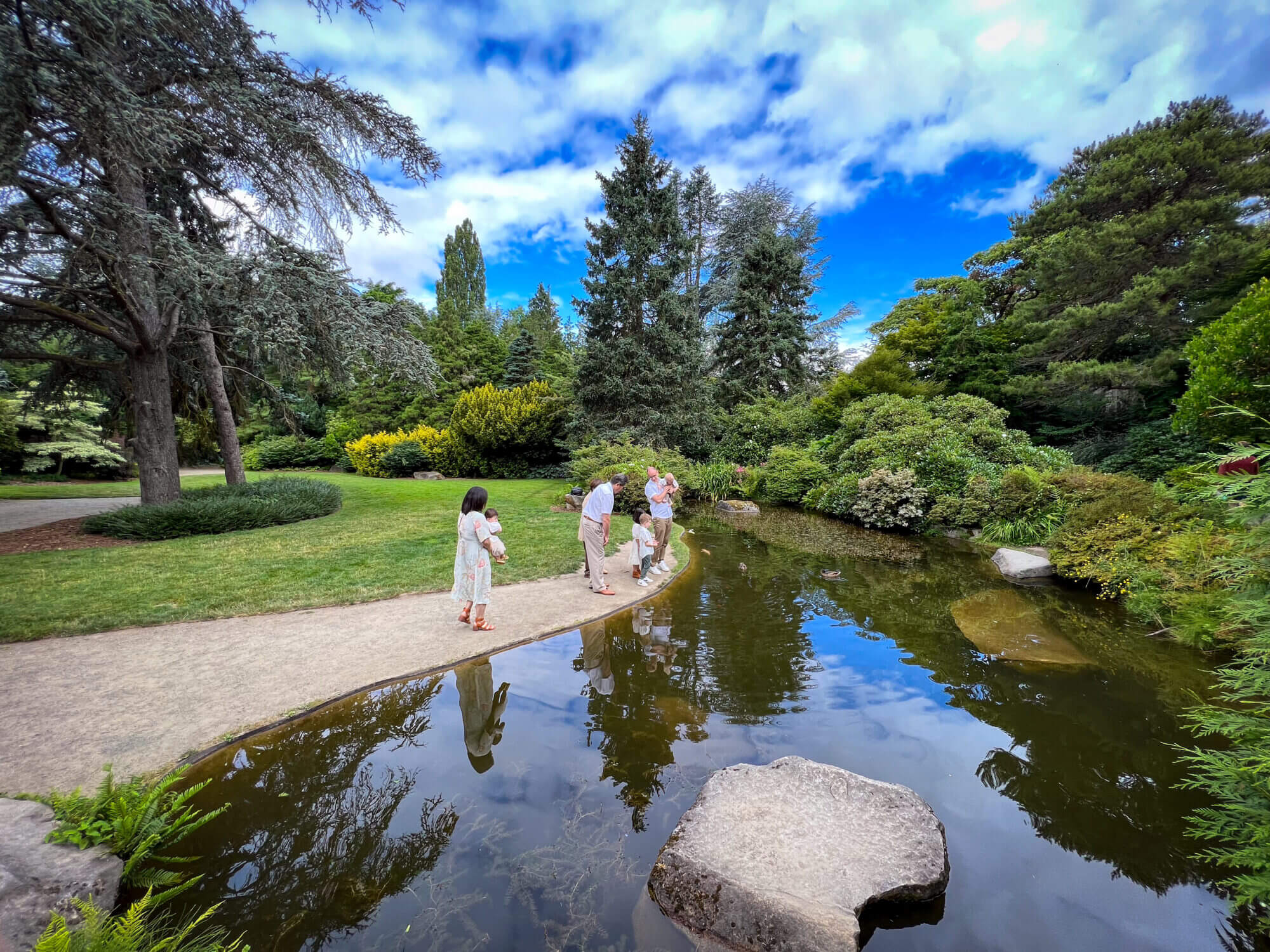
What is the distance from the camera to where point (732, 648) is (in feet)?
19.0

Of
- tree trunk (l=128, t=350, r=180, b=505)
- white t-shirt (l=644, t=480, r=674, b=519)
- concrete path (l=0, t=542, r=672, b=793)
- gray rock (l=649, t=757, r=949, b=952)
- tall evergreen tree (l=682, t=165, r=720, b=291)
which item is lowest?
gray rock (l=649, t=757, r=949, b=952)

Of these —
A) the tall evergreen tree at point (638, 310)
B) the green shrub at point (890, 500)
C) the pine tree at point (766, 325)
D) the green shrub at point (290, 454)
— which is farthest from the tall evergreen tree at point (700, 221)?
the green shrub at point (290, 454)

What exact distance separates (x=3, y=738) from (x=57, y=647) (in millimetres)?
1975

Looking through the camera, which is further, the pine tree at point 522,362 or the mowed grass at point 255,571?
the pine tree at point 522,362

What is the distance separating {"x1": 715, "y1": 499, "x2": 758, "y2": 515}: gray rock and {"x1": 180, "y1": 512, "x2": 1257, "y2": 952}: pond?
867 cm

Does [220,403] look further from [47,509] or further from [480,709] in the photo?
[480,709]

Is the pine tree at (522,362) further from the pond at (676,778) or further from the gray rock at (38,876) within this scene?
the gray rock at (38,876)

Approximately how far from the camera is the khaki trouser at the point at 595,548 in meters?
7.25

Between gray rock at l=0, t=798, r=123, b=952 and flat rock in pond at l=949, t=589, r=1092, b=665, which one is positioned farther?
flat rock in pond at l=949, t=589, r=1092, b=665

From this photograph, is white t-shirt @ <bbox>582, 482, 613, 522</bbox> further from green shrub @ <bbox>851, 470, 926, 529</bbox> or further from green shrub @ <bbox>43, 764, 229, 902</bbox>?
green shrub @ <bbox>851, 470, 926, 529</bbox>

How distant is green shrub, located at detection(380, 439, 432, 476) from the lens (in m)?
23.0

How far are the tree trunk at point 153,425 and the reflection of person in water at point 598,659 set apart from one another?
34.3 feet

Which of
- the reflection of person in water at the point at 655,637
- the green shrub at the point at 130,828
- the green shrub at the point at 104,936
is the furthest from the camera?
the reflection of person in water at the point at 655,637

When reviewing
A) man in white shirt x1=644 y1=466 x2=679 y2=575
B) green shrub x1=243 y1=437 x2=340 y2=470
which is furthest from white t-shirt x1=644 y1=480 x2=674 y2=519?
green shrub x1=243 y1=437 x2=340 y2=470
